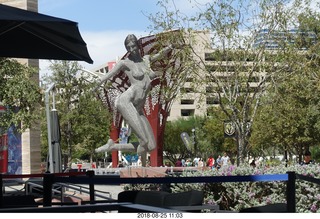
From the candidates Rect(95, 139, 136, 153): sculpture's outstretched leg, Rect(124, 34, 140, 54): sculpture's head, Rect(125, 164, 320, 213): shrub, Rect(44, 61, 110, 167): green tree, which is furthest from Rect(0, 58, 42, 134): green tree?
Rect(125, 164, 320, 213): shrub

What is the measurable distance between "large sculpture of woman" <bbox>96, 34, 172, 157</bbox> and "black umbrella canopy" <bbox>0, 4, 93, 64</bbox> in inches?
373

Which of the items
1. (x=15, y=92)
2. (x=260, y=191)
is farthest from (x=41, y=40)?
(x=15, y=92)

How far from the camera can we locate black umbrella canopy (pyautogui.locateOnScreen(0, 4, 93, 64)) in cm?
763

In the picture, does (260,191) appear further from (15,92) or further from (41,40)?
(15,92)

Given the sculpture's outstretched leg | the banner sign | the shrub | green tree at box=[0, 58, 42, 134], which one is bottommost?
the shrub

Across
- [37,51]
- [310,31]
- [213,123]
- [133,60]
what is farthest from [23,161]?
[213,123]

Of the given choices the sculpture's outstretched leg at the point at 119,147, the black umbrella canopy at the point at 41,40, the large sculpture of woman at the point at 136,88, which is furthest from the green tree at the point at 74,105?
the black umbrella canopy at the point at 41,40

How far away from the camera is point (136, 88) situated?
731 inches

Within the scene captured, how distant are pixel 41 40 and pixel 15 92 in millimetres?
17633

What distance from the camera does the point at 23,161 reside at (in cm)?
3622

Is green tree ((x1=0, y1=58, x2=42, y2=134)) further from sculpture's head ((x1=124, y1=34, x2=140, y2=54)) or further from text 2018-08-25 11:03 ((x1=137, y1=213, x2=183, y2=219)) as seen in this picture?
text 2018-08-25 11:03 ((x1=137, y1=213, x2=183, y2=219))

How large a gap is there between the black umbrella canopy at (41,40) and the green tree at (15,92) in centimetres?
1714

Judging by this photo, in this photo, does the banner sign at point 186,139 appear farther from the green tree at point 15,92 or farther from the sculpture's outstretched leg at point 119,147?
the sculpture's outstretched leg at point 119,147

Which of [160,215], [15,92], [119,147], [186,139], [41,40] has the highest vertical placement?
[15,92]
